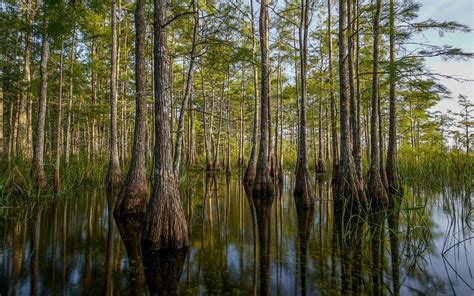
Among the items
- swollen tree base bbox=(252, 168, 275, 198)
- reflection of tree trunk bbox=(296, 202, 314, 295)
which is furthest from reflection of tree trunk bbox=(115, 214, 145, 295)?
swollen tree base bbox=(252, 168, 275, 198)

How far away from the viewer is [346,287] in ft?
10.7

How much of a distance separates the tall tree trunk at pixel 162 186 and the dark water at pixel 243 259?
0.32 m

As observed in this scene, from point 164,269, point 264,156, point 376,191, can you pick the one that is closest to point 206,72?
point 264,156

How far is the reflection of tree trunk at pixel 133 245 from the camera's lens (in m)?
3.33

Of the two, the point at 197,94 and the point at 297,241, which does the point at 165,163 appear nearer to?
the point at 297,241

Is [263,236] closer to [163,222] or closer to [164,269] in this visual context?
[163,222]

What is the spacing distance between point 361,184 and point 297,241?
12.3 ft

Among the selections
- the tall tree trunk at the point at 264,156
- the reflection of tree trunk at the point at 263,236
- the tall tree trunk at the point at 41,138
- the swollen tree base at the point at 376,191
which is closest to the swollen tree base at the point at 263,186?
the tall tree trunk at the point at 264,156

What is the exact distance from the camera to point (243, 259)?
4.24 metres

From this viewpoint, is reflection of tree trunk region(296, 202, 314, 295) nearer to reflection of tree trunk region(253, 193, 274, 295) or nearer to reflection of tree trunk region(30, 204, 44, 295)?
reflection of tree trunk region(253, 193, 274, 295)

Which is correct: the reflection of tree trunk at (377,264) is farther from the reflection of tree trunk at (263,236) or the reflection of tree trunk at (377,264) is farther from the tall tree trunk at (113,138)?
the tall tree trunk at (113,138)

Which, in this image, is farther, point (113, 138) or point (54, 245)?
point (113, 138)

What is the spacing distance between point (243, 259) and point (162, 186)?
1.81m

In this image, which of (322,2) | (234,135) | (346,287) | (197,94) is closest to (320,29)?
(322,2)
